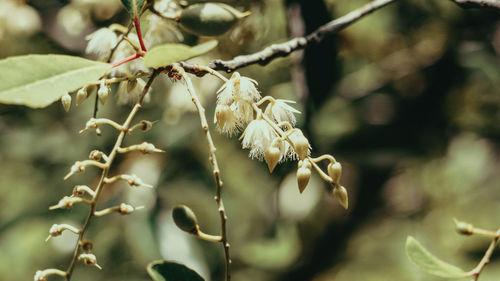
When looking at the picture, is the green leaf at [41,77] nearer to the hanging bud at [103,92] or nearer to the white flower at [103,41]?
the hanging bud at [103,92]

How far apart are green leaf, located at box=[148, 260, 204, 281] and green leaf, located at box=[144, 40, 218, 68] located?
9.6 inches

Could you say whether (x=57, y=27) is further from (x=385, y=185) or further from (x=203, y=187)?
(x=385, y=185)

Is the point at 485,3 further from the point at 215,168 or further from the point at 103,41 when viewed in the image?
the point at 103,41

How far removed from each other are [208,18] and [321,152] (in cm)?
76

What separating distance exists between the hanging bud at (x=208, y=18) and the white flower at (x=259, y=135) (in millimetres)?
205

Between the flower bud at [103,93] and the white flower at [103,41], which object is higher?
the flower bud at [103,93]

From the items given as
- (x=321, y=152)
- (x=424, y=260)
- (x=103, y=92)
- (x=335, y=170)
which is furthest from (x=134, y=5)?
(x=321, y=152)

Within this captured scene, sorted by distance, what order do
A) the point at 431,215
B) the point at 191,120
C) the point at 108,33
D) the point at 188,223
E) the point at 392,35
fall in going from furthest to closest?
the point at 431,215, the point at 392,35, the point at 191,120, the point at 108,33, the point at 188,223

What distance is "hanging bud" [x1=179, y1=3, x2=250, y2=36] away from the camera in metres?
0.81

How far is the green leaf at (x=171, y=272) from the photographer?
2.06ft

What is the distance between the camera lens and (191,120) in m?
1.64

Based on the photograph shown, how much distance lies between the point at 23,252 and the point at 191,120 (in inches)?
33.5

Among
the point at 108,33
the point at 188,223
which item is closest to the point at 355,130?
the point at 108,33

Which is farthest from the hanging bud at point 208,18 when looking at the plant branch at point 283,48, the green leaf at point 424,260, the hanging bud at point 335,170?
the green leaf at point 424,260
